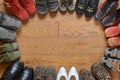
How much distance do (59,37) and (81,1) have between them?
1.10 ft

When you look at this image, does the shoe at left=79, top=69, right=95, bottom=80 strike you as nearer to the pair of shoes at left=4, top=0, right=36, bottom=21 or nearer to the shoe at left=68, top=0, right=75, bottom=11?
the shoe at left=68, top=0, right=75, bottom=11

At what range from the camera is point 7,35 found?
151cm

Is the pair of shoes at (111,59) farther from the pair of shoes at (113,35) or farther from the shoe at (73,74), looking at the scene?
the shoe at (73,74)

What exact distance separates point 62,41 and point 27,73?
376 mm

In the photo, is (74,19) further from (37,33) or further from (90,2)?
(37,33)

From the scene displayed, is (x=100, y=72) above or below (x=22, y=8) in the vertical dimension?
below

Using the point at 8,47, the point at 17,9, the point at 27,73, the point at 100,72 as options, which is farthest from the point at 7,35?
the point at 100,72

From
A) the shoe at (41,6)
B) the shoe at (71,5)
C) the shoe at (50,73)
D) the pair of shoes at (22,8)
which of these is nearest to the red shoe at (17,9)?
the pair of shoes at (22,8)

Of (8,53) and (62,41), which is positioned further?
(62,41)

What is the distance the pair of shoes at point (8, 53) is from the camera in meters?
1.53

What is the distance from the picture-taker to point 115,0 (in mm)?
1604

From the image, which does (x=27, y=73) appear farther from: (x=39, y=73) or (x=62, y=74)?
(x=62, y=74)

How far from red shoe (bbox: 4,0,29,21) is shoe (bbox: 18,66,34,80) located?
1.28ft

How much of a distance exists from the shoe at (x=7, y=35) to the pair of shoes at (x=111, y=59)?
0.72 m
